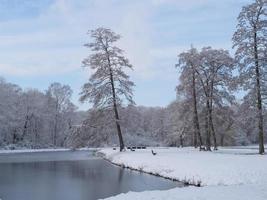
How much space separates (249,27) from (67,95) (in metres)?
88.9

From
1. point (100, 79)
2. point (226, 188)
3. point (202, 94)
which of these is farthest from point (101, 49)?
point (226, 188)

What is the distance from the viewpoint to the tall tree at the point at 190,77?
167ft

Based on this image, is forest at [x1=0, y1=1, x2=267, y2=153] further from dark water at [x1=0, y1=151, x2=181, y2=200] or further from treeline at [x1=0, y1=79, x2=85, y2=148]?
treeline at [x1=0, y1=79, x2=85, y2=148]

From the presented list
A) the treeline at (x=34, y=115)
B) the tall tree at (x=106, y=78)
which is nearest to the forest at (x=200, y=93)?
the tall tree at (x=106, y=78)

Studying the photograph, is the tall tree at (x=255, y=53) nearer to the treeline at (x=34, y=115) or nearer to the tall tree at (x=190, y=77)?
the tall tree at (x=190, y=77)

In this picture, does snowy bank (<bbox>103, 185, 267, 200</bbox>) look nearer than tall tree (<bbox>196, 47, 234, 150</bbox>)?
Yes

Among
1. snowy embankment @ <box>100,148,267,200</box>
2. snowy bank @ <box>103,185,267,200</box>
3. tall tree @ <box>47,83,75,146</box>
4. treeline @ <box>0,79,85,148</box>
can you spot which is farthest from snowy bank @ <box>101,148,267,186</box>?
tall tree @ <box>47,83,75,146</box>

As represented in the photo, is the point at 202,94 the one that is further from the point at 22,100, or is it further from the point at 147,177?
the point at 22,100

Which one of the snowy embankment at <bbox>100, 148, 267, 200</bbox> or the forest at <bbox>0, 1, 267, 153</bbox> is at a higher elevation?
the forest at <bbox>0, 1, 267, 153</bbox>

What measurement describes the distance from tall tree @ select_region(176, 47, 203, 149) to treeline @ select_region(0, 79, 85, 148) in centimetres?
4819

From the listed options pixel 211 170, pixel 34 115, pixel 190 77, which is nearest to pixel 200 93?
pixel 190 77

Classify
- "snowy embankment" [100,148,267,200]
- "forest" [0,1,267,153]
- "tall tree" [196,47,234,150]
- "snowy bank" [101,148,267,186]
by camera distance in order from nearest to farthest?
"snowy embankment" [100,148,267,200]
"snowy bank" [101,148,267,186]
"forest" [0,1,267,153]
"tall tree" [196,47,234,150]

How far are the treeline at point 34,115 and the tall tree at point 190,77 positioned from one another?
158 feet

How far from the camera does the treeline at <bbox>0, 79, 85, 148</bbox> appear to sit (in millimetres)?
101938
